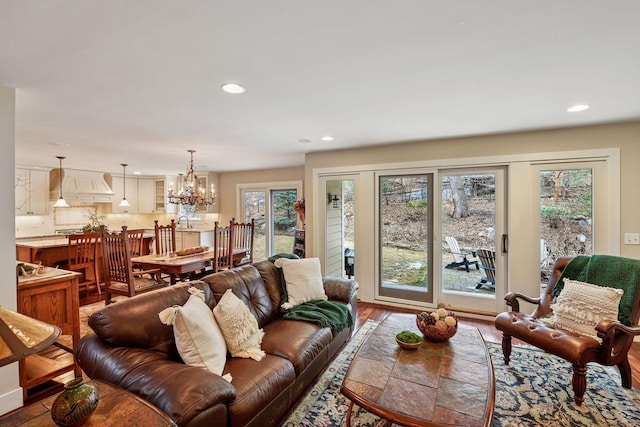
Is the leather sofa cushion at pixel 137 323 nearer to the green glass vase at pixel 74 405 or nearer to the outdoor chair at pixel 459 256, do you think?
the green glass vase at pixel 74 405

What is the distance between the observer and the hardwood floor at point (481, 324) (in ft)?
8.71

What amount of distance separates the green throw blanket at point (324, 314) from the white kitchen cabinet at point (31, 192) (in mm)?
6195

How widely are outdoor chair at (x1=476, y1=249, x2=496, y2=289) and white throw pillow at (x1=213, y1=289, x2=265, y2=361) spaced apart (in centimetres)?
314

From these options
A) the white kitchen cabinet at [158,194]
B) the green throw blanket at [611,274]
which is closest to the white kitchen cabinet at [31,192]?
the white kitchen cabinet at [158,194]

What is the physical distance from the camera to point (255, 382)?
168cm

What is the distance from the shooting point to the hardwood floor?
266 centimetres

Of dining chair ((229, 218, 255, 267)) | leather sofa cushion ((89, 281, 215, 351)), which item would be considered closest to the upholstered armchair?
leather sofa cushion ((89, 281, 215, 351))

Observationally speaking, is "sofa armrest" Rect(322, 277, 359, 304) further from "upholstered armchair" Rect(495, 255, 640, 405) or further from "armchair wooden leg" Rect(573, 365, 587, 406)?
"armchair wooden leg" Rect(573, 365, 587, 406)

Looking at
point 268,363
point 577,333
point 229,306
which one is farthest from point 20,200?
point 577,333

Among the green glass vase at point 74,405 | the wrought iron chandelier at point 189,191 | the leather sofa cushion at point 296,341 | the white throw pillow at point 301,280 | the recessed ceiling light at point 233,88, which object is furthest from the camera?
the wrought iron chandelier at point 189,191

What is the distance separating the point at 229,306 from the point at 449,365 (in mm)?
1483

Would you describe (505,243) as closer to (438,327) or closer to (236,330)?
(438,327)

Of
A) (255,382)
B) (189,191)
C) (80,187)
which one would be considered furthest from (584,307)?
(80,187)

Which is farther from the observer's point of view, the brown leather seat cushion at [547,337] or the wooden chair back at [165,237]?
the wooden chair back at [165,237]
